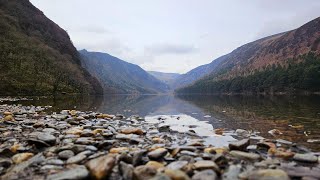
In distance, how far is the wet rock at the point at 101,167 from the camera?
18.9 feet

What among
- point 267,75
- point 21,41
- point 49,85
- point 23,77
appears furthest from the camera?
point 267,75

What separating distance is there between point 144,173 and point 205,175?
1200 mm

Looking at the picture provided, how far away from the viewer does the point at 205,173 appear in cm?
591

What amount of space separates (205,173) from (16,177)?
148 inches

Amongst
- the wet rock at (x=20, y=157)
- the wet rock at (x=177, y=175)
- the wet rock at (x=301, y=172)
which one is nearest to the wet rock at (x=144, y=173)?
the wet rock at (x=177, y=175)

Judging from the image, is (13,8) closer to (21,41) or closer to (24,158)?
(21,41)

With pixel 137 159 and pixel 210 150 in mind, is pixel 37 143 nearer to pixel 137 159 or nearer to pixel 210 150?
pixel 137 159

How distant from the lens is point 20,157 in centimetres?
718

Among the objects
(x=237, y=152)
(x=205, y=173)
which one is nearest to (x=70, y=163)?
(x=205, y=173)

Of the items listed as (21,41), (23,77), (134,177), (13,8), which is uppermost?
(13,8)

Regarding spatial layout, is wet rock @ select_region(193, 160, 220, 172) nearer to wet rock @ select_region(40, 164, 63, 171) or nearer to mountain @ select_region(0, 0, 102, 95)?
wet rock @ select_region(40, 164, 63, 171)

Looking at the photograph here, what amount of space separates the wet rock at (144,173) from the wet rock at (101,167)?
55 centimetres

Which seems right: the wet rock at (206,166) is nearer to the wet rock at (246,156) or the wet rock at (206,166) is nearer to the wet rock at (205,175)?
the wet rock at (205,175)

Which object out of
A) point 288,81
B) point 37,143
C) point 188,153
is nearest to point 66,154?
point 37,143
